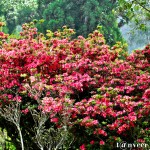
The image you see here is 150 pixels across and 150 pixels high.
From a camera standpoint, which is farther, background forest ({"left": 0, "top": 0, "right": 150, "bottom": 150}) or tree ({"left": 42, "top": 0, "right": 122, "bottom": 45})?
tree ({"left": 42, "top": 0, "right": 122, "bottom": 45})

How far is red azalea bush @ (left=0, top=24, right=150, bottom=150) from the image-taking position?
5754 millimetres

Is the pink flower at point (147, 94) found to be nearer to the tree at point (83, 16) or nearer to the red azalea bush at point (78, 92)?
the red azalea bush at point (78, 92)

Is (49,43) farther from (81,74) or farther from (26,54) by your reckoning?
(81,74)

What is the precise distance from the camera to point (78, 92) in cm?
679

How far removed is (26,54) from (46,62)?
0.51 metres

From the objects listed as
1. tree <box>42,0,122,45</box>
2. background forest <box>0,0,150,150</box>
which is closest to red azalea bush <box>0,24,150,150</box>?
background forest <box>0,0,150,150</box>

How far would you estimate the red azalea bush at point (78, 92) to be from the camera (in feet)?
18.9

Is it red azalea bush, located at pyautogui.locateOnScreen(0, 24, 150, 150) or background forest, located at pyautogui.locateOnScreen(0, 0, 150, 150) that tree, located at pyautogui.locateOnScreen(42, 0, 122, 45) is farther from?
→ red azalea bush, located at pyautogui.locateOnScreen(0, 24, 150, 150)

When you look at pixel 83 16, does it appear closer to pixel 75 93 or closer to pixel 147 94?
pixel 75 93

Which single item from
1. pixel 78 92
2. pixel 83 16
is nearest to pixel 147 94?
pixel 78 92

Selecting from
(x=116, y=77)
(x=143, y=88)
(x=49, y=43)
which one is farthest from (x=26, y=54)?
(x=143, y=88)

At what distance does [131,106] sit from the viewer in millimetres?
5742

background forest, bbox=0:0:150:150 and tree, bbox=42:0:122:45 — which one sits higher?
tree, bbox=42:0:122:45

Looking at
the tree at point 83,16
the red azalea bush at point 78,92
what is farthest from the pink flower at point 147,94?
the tree at point 83,16
